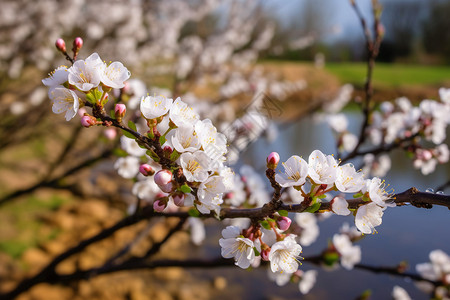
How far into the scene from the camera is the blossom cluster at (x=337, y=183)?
0.73 meters

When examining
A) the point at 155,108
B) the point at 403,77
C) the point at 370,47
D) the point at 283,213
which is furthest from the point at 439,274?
the point at 403,77

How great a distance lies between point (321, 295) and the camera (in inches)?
140

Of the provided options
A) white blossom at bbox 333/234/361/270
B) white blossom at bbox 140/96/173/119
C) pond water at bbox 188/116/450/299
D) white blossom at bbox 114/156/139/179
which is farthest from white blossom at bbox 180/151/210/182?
pond water at bbox 188/116/450/299

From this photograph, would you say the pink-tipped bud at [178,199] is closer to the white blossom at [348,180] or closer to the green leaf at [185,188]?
the green leaf at [185,188]

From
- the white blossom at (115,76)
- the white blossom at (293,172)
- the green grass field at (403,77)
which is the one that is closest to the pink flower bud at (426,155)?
the white blossom at (293,172)

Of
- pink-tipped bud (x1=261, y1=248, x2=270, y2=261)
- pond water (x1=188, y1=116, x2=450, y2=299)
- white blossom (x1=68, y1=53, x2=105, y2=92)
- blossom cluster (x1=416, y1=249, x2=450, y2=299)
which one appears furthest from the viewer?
pond water (x1=188, y1=116, x2=450, y2=299)

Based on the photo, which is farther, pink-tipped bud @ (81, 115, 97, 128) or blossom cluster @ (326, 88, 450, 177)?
blossom cluster @ (326, 88, 450, 177)

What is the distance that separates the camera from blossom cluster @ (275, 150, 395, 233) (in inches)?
28.6

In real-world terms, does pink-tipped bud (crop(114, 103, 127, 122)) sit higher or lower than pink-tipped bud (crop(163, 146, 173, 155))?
higher

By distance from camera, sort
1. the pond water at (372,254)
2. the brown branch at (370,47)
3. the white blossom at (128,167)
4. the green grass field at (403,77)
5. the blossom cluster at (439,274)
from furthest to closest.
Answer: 1. the green grass field at (403,77)
2. the pond water at (372,254)
3. the blossom cluster at (439,274)
4. the brown branch at (370,47)
5. the white blossom at (128,167)

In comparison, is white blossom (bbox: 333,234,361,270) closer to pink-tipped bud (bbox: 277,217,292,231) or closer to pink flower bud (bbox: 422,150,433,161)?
pink flower bud (bbox: 422,150,433,161)

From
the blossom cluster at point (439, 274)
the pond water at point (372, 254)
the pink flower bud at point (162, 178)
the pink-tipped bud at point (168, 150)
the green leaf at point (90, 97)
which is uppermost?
the green leaf at point (90, 97)

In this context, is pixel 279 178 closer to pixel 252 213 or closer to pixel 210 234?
pixel 252 213

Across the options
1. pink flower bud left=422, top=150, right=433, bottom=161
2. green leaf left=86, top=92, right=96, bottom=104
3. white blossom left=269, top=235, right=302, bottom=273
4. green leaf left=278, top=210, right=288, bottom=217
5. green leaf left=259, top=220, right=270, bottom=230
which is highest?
green leaf left=86, top=92, right=96, bottom=104
